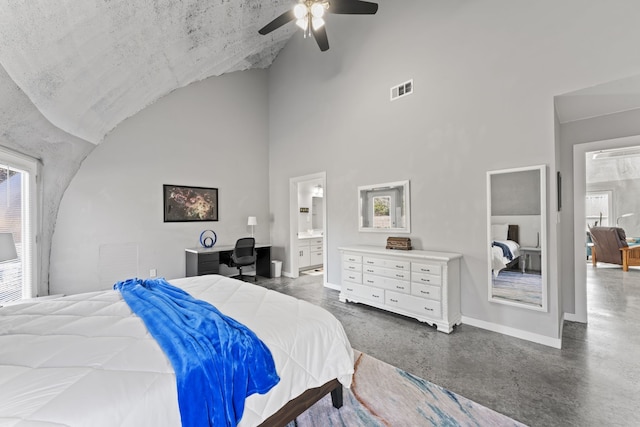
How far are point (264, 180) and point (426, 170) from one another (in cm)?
367

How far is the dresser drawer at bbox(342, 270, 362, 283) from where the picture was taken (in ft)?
12.7

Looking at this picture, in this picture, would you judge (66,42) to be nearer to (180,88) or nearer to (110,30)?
(110,30)

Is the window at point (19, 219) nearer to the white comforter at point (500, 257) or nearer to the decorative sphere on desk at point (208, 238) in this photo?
the decorative sphere on desk at point (208, 238)

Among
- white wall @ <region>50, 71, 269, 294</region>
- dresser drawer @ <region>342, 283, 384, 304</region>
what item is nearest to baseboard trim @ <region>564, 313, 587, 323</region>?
dresser drawer @ <region>342, 283, 384, 304</region>

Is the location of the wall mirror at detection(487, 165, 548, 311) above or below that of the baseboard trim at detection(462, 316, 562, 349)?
above

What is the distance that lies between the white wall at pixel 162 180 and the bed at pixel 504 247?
14.7 ft

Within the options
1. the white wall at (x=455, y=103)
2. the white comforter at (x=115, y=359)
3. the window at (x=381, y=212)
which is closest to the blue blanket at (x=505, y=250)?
the white wall at (x=455, y=103)

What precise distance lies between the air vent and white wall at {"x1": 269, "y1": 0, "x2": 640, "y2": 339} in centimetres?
8

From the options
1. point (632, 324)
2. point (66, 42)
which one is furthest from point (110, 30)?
point (632, 324)

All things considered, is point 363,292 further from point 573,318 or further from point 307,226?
point 307,226

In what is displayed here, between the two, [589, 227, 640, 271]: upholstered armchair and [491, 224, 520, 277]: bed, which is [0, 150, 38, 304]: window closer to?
[491, 224, 520, 277]: bed

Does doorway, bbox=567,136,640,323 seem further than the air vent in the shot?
No

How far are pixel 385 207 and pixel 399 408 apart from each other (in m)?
2.69

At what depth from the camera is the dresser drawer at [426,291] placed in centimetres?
305
